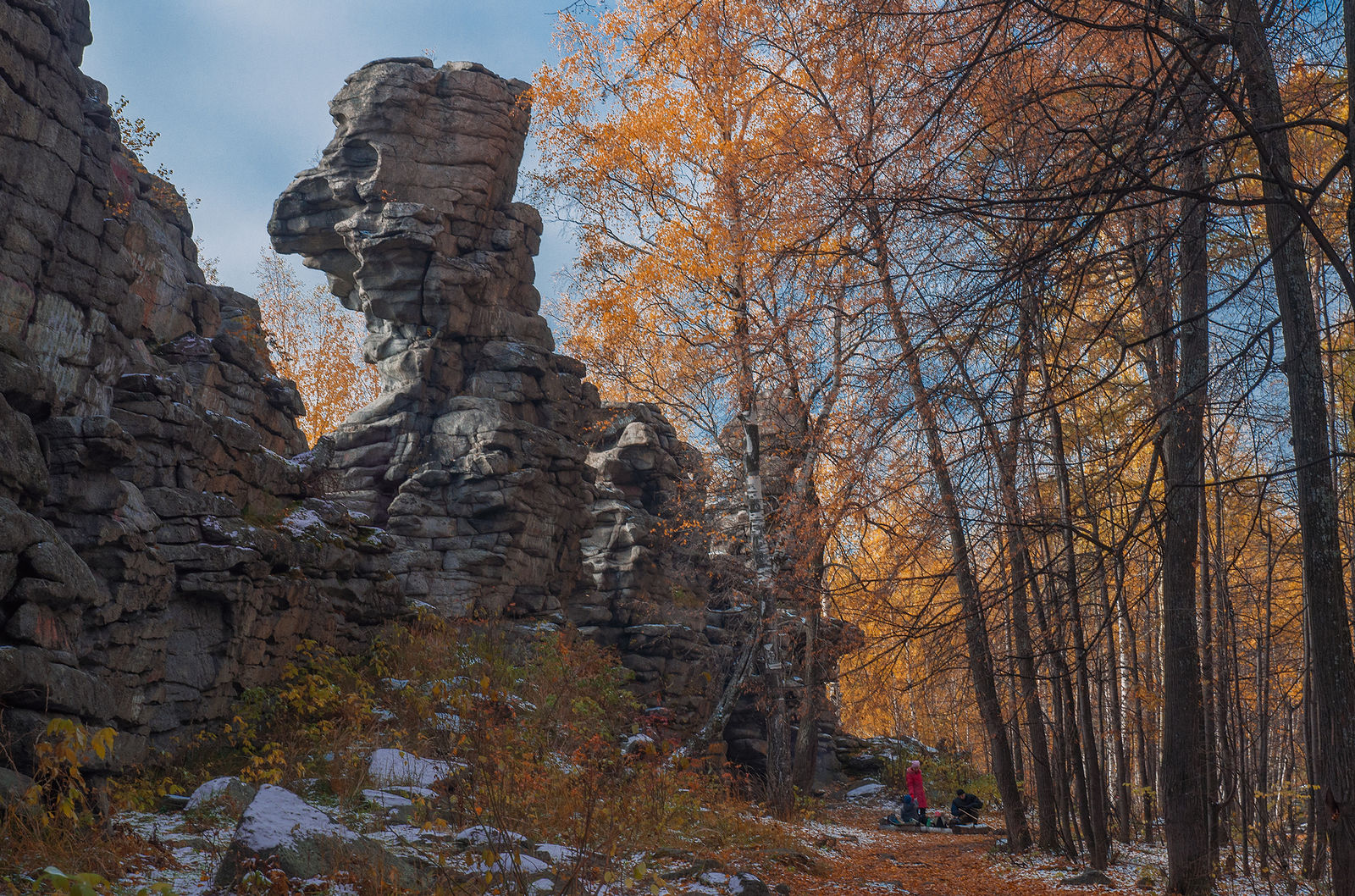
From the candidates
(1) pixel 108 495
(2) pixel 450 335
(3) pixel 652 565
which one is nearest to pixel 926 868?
(1) pixel 108 495

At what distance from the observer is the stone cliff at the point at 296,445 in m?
7.75

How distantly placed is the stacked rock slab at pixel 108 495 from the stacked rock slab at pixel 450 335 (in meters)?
5.76

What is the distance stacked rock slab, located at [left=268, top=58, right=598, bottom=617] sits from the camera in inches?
730

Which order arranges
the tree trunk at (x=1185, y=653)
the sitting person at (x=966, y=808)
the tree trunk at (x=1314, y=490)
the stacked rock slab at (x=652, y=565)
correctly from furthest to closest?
the stacked rock slab at (x=652, y=565), the sitting person at (x=966, y=808), the tree trunk at (x=1185, y=653), the tree trunk at (x=1314, y=490)

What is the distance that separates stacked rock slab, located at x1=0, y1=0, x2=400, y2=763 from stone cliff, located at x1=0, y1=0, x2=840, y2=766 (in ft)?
0.10

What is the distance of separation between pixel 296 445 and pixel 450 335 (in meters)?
6.12

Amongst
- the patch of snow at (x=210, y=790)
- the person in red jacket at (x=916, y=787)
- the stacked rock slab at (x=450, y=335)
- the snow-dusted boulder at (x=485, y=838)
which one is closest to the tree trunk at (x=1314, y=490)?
the snow-dusted boulder at (x=485, y=838)

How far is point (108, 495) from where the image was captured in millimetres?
8031

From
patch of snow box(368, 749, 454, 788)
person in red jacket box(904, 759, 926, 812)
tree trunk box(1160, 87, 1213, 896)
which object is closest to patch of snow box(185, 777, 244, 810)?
patch of snow box(368, 749, 454, 788)

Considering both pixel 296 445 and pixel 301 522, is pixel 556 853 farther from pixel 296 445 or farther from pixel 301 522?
pixel 296 445

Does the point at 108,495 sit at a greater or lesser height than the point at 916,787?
greater

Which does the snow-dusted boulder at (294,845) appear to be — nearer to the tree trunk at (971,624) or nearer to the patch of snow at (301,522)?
the tree trunk at (971,624)

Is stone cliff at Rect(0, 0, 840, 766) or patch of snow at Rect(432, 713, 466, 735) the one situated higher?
stone cliff at Rect(0, 0, 840, 766)

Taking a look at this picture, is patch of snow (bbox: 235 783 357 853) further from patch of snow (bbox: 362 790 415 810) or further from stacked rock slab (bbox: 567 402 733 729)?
stacked rock slab (bbox: 567 402 733 729)
